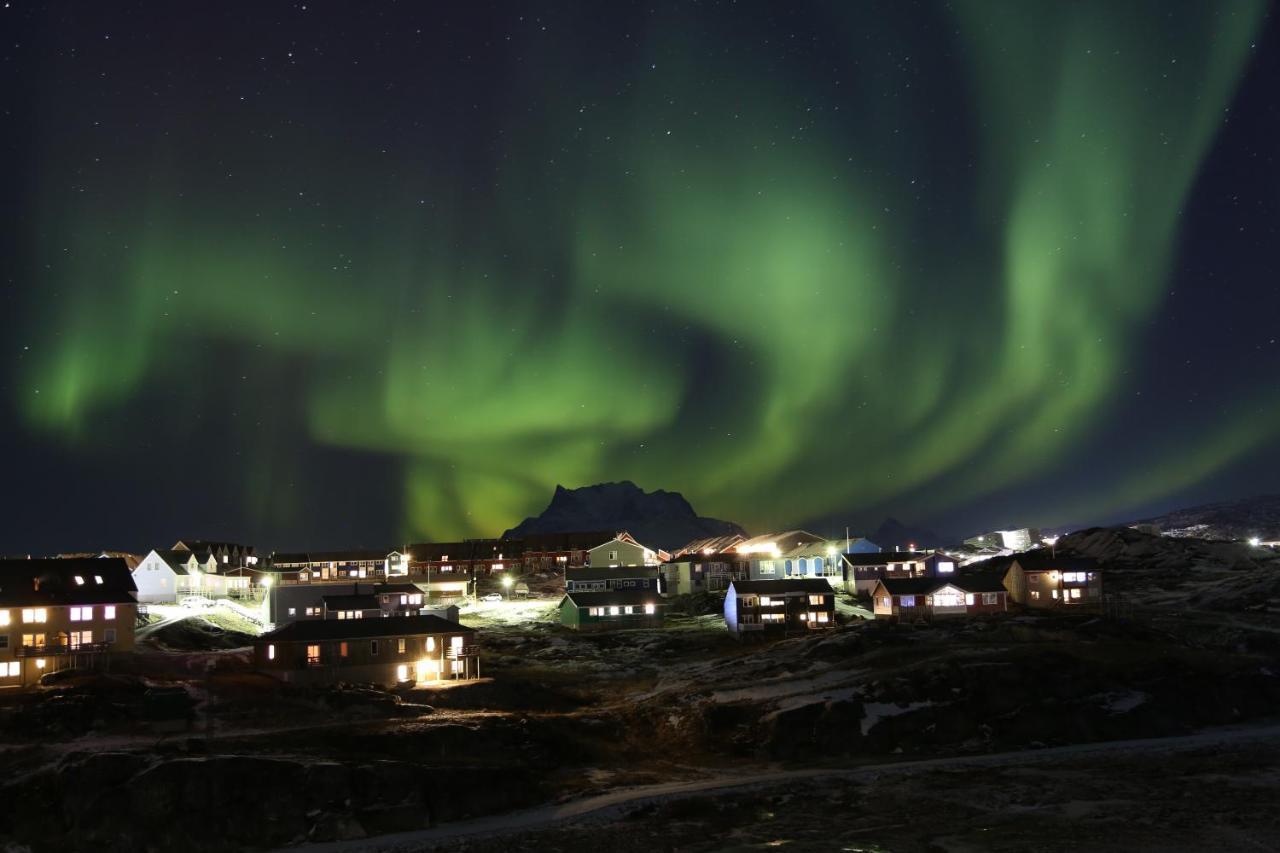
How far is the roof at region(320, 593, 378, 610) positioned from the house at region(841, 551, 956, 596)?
63.9 metres

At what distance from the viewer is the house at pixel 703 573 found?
14475cm

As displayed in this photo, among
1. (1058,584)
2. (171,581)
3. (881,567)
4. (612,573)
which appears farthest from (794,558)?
(171,581)

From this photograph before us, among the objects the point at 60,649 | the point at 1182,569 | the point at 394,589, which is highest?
the point at 394,589

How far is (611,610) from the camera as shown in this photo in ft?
380

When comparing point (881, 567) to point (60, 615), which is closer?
point (60, 615)

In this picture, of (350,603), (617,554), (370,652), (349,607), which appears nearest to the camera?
(370,652)

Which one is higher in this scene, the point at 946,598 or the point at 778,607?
the point at 778,607

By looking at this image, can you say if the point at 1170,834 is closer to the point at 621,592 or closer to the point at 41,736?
the point at 41,736

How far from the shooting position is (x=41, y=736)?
5694 centimetres

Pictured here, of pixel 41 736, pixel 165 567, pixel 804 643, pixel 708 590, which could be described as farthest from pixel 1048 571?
pixel 165 567

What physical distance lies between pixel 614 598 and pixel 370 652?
145 ft

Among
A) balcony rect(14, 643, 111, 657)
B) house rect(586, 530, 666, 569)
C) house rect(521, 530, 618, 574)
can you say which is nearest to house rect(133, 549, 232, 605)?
balcony rect(14, 643, 111, 657)

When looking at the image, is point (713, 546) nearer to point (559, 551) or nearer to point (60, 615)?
point (559, 551)

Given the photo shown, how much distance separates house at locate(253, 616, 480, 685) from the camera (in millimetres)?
74750
